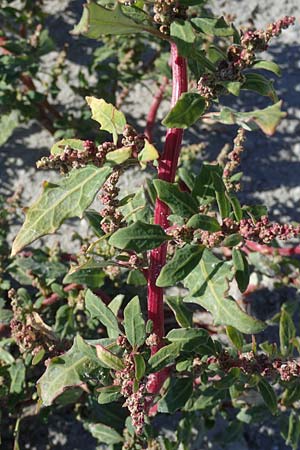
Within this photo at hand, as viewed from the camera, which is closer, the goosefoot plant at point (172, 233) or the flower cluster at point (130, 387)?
the goosefoot plant at point (172, 233)

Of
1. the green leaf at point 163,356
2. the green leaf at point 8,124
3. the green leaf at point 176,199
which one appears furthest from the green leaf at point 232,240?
the green leaf at point 8,124

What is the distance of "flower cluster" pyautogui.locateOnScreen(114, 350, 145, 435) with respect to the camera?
1.52 m

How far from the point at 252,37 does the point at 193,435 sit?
1.61 meters

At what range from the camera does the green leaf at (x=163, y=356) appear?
166 cm

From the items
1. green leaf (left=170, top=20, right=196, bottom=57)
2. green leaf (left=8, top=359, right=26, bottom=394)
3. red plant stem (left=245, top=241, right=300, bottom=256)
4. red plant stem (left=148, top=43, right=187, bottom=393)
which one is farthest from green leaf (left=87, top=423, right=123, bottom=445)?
green leaf (left=170, top=20, right=196, bottom=57)

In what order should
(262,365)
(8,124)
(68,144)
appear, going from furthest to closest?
1. (8,124)
2. (262,365)
3. (68,144)

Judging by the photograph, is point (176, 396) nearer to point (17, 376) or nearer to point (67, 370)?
point (67, 370)

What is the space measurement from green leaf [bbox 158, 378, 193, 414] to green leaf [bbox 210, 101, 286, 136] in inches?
36.8

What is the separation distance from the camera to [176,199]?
4.98 feet

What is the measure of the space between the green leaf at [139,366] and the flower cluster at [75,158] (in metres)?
0.52

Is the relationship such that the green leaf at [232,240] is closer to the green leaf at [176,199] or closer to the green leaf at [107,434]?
the green leaf at [176,199]

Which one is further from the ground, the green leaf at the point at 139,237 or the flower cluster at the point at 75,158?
the flower cluster at the point at 75,158

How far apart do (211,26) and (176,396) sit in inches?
43.2

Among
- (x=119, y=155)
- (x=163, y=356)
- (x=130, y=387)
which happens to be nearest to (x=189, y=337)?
(x=163, y=356)
